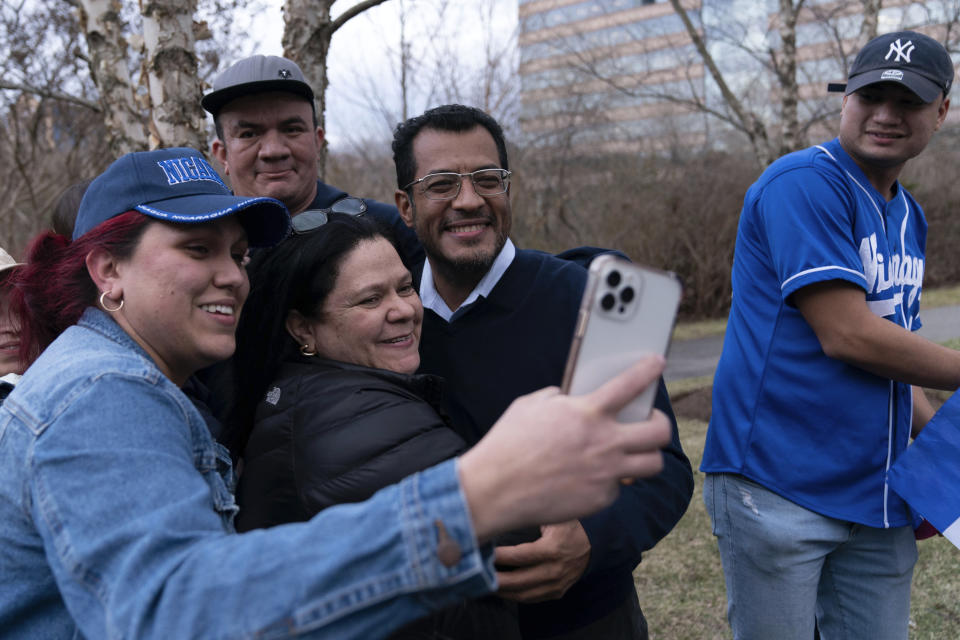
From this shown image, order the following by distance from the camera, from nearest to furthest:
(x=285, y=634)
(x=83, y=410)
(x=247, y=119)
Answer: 1. (x=285, y=634)
2. (x=83, y=410)
3. (x=247, y=119)

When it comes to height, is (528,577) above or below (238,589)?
below

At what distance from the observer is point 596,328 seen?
1.04m

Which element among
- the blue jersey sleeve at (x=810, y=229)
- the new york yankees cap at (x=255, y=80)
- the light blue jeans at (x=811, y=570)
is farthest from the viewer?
the new york yankees cap at (x=255, y=80)

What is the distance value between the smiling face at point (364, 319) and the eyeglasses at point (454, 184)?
0.46 m

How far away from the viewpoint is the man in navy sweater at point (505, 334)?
194 cm

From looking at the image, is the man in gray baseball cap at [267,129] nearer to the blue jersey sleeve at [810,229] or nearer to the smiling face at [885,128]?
the blue jersey sleeve at [810,229]

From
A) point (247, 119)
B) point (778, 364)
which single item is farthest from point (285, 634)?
point (247, 119)

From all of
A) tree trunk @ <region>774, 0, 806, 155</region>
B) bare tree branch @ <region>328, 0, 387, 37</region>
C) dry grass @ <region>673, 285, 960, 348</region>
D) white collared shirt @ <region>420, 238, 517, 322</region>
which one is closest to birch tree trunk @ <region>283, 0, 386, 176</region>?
bare tree branch @ <region>328, 0, 387, 37</region>

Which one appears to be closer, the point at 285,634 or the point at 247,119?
the point at 285,634

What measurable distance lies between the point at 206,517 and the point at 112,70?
5.36 m

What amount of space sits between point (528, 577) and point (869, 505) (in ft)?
4.28

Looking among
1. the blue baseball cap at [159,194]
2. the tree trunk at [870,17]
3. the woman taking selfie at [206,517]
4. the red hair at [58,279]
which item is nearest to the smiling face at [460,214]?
the blue baseball cap at [159,194]

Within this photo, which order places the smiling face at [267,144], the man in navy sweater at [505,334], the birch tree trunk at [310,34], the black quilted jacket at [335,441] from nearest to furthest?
the black quilted jacket at [335,441], the man in navy sweater at [505,334], the smiling face at [267,144], the birch tree trunk at [310,34]

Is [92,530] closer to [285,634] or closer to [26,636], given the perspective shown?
[285,634]
